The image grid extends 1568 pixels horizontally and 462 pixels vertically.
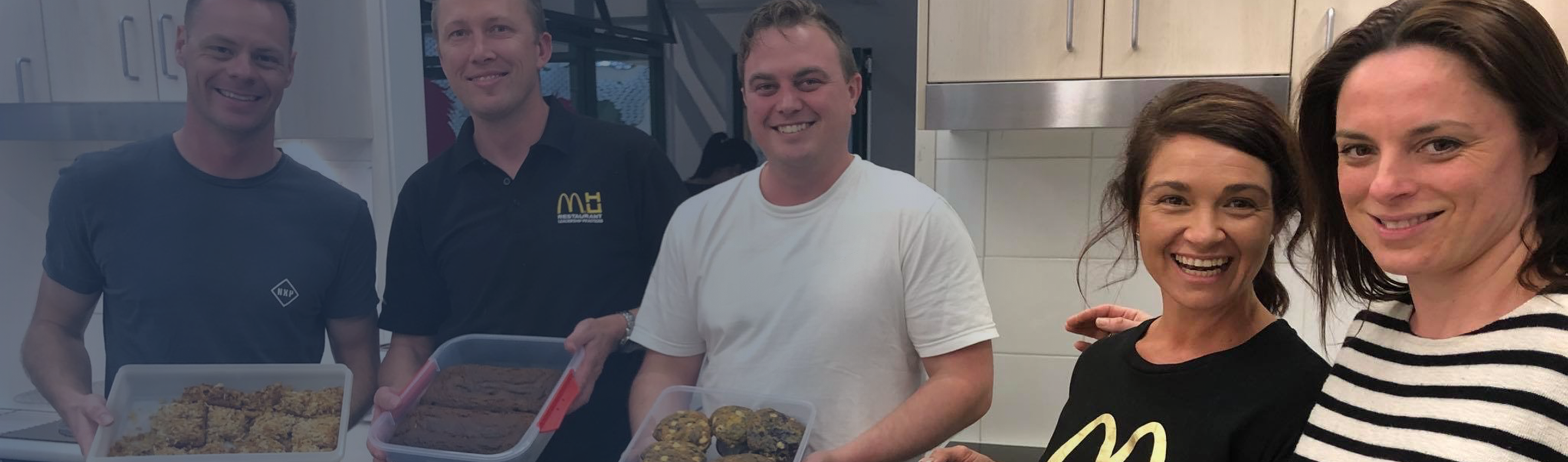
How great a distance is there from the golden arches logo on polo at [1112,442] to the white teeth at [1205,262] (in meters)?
0.16

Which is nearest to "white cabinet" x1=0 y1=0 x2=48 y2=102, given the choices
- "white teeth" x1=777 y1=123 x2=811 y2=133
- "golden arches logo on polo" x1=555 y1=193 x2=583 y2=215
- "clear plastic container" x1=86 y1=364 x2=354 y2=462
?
"clear plastic container" x1=86 y1=364 x2=354 y2=462

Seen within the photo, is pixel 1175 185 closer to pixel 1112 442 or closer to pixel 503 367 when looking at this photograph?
pixel 1112 442

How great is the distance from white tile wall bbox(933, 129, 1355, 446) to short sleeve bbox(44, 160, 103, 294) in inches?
62.0

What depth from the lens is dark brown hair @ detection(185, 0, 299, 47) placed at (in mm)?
1438

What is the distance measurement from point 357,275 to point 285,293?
4.7 inches

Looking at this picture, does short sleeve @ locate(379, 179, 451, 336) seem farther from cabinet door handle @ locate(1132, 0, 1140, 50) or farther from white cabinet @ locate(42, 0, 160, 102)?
cabinet door handle @ locate(1132, 0, 1140, 50)

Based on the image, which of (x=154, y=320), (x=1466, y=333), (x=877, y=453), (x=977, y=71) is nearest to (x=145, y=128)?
(x=154, y=320)

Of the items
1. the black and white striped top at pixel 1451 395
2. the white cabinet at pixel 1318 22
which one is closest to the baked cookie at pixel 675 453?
the black and white striped top at pixel 1451 395

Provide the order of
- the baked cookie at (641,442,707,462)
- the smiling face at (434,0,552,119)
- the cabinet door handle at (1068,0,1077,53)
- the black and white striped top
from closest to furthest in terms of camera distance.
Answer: the black and white striped top, the baked cookie at (641,442,707,462), the smiling face at (434,0,552,119), the cabinet door handle at (1068,0,1077,53)

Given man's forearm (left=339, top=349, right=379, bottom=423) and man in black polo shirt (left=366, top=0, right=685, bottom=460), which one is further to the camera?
man's forearm (left=339, top=349, right=379, bottom=423)

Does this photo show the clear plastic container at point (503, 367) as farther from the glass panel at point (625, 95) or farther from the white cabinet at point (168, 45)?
the white cabinet at point (168, 45)

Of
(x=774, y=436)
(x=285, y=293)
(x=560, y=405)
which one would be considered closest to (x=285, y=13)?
(x=285, y=293)

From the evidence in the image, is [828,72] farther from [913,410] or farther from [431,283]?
[431,283]

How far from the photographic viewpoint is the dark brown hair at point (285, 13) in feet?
4.72
